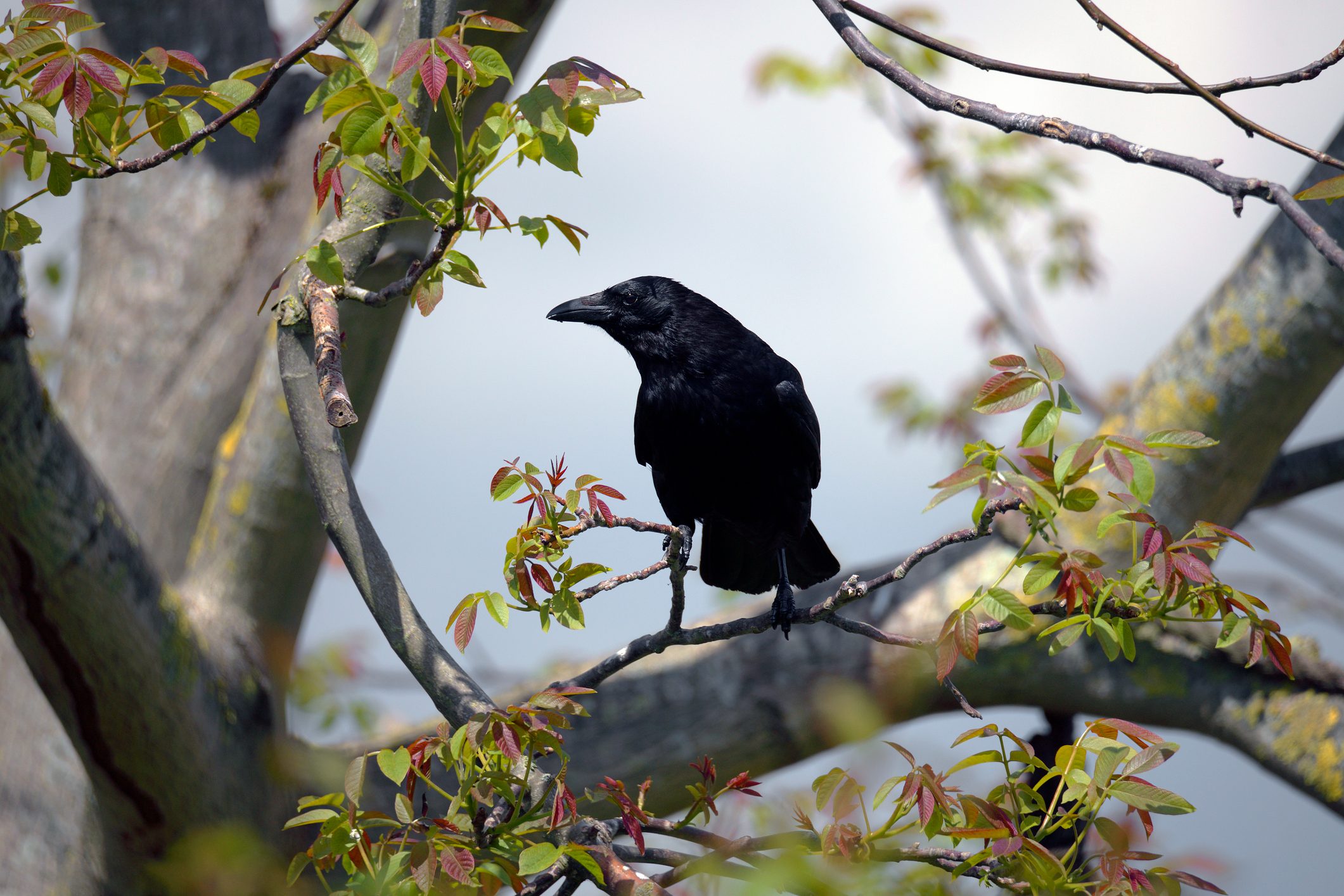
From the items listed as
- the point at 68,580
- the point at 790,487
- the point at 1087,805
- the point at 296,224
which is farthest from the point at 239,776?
the point at 1087,805

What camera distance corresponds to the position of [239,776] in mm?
3191

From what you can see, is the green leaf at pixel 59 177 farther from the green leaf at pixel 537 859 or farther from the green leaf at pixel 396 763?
the green leaf at pixel 537 859

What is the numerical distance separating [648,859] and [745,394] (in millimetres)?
1679

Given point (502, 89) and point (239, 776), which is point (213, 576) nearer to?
point (239, 776)

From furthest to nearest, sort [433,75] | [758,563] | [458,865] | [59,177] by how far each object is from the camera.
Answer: [758,563]
[59,177]
[433,75]
[458,865]

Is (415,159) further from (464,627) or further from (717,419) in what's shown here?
(717,419)

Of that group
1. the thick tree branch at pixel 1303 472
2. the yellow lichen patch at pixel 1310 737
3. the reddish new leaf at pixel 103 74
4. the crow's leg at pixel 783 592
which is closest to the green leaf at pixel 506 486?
the reddish new leaf at pixel 103 74

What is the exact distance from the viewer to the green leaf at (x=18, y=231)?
171 cm

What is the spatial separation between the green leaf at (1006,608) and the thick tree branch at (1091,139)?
60cm

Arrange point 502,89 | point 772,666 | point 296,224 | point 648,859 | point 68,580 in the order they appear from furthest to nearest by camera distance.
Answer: point 296,224 < point 772,666 < point 502,89 < point 68,580 < point 648,859

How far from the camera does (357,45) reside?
1.57m

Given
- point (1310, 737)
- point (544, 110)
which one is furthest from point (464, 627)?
point (1310, 737)

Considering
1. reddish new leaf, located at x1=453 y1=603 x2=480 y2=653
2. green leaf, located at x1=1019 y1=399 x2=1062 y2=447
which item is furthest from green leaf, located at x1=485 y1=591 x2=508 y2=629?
green leaf, located at x1=1019 y1=399 x2=1062 y2=447

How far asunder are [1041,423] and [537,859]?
88cm
